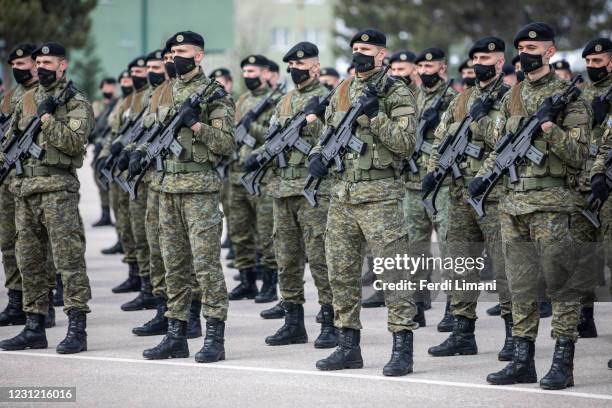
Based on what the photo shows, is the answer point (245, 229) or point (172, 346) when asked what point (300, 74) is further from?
point (245, 229)

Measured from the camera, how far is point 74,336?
8469 mm

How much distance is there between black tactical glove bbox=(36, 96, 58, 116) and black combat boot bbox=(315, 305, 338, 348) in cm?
259

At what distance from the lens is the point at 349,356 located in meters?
7.84

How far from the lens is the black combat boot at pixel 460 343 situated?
8.37m

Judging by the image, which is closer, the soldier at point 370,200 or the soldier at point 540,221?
the soldier at point 540,221

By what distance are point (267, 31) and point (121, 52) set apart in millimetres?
20749

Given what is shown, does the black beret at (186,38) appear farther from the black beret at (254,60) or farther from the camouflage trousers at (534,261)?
the black beret at (254,60)

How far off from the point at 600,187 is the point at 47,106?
161 inches

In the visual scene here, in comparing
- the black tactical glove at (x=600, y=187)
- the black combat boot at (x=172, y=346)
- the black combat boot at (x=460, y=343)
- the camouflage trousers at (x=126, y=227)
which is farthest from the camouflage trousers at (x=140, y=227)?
the black tactical glove at (x=600, y=187)

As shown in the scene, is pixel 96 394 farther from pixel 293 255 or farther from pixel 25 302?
pixel 293 255

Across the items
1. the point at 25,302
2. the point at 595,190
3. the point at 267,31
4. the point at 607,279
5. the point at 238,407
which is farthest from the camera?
the point at 267,31

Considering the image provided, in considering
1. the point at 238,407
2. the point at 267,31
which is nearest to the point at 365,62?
the point at 238,407

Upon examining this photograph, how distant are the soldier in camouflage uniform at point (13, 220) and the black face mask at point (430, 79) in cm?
336

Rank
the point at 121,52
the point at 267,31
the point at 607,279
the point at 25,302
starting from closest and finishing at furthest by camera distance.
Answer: the point at 25,302
the point at 607,279
the point at 121,52
the point at 267,31
